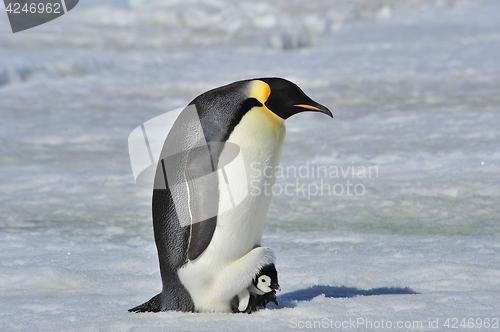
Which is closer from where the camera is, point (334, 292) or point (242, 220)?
point (242, 220)

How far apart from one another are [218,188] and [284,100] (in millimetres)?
352

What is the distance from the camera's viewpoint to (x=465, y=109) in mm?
5781

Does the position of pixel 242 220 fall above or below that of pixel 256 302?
above

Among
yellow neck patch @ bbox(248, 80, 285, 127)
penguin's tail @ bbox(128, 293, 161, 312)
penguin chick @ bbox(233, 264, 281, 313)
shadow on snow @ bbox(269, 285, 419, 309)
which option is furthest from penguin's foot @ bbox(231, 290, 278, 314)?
yellow neck patch @ bbox(248, 80, 285, 127)

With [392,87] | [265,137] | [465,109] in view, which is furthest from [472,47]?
[265,137]

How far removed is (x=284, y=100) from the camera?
173 cm

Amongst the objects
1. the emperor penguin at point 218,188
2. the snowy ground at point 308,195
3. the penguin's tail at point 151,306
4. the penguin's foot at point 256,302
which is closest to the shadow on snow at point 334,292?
the snowy ground at point 308,195

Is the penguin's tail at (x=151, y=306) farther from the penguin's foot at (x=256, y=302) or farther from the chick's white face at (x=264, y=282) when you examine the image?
the chick's white face at (x=264, y=282)

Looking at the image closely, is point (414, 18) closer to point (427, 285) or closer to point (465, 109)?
point (465, 109)

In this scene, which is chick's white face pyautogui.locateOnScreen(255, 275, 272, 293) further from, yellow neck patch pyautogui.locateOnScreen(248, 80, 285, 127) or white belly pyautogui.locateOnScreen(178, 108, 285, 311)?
yellow neck patch pyautogui.locateOnScreen(248, 80, 285, 127)

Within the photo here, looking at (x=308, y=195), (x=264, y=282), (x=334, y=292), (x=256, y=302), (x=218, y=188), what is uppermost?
(x=218, y=188)

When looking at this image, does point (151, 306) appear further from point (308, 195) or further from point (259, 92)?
point (308, 195)

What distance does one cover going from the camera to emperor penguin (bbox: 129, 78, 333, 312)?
5.53ft

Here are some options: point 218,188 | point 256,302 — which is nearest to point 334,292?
point 256,302
